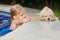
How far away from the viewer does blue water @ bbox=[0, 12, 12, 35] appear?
20.8 ft

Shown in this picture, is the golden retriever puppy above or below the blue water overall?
above

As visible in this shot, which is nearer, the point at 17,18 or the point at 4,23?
the point at 17,18

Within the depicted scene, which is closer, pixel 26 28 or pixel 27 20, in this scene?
pixel 26 28

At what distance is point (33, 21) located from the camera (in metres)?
6.50

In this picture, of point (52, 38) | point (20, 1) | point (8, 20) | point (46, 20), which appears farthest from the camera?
point (20, 1)

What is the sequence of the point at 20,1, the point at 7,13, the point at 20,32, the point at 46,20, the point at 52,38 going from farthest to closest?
the point at 20,1
the point at 7,13
the point at 46,20
the point at 20,32
the point at 52,38

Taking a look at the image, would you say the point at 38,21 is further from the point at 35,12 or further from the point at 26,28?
the point at 35,12

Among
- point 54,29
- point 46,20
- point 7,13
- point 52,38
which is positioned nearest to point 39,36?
point 52,38

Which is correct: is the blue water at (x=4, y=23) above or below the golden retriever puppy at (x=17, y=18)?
below

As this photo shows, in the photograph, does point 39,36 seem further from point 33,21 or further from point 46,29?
point 33,21

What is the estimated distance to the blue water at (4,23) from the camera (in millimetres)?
6336

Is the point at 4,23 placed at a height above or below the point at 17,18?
below

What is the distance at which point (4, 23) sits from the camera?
7.26 meters

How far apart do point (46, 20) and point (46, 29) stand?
758 mm
